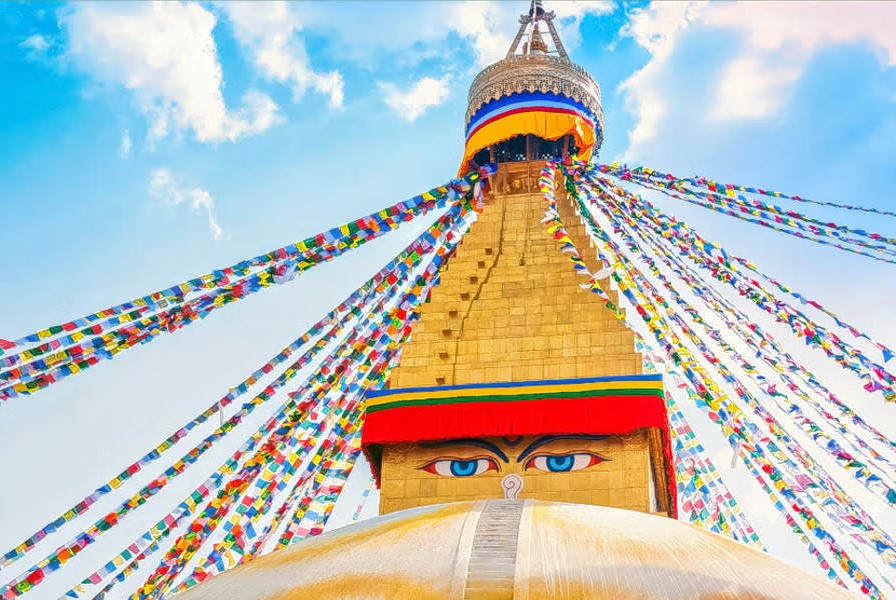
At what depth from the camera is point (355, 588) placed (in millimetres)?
5219

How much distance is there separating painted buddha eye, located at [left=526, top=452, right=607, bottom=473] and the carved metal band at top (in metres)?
5.15

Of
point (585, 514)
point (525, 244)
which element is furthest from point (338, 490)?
point (585, 514)

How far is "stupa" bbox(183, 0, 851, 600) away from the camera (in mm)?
5242

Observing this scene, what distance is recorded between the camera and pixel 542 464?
862 cm

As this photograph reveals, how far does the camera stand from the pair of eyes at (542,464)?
28.2 ft

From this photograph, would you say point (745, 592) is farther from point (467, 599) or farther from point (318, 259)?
point (318, 259)

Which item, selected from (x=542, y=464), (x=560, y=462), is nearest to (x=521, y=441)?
(x=542, y=464)

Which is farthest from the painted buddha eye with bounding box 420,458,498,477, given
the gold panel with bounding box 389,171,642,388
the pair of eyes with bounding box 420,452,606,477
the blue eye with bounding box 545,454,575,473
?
the gold panel with bounding box 389,171,642,388

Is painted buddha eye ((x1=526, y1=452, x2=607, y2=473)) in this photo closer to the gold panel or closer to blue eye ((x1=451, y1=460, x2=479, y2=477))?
blue eye ((x1=451, y1=460, x2=479, y2=477))

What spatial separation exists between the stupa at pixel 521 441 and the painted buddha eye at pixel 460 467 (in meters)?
0.01

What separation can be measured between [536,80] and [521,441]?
5160mm

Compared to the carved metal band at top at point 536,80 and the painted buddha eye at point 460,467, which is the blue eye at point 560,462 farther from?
the carved metal band at top at point 536,80

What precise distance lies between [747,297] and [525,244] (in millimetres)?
2302

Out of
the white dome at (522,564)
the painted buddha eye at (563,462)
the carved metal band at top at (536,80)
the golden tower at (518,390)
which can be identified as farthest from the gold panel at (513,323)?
the white dome at (522,564)
